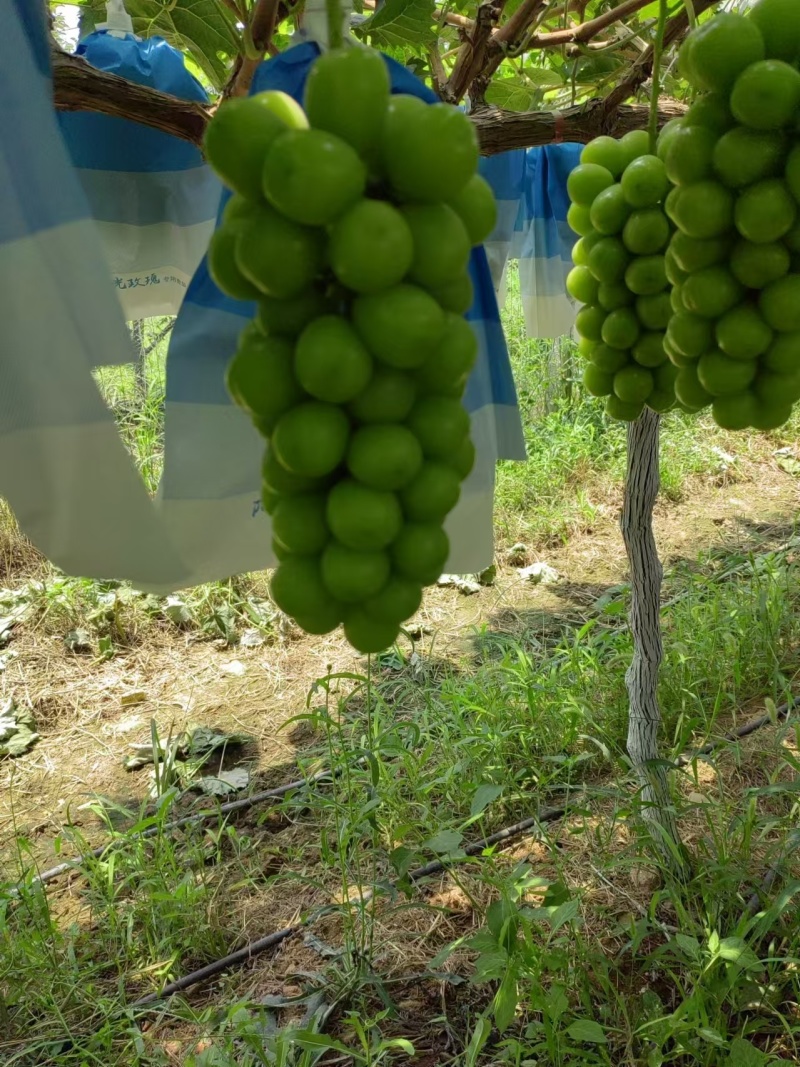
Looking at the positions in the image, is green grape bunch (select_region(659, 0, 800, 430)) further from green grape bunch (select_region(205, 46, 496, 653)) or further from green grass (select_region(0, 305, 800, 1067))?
green grass (select_region(0, 305, 800, 1067))

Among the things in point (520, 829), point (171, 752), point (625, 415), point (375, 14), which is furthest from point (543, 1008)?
point (375, 14)

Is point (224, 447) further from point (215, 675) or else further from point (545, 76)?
point (215, 675)

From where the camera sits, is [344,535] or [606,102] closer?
[344,535]

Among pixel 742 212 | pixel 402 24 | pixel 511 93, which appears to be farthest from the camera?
pixel 511 93

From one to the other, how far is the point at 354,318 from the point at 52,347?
1.78ft

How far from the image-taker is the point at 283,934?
1.77 meters

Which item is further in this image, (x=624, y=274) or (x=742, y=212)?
(x=624, y=274)

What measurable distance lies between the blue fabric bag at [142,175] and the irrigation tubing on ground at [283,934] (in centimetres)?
128

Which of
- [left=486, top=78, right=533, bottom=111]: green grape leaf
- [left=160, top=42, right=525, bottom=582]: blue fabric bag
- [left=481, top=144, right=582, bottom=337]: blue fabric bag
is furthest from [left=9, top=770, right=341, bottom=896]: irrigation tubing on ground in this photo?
[left=486, top=78, right=533, bottom=111]: green grape leaf

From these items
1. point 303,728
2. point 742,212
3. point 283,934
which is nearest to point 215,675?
point 303,728

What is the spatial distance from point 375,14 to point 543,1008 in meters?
1.56

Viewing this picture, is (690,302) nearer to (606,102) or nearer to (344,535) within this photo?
(344,535)

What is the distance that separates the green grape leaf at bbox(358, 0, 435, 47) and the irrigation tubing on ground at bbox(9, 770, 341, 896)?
1450 millimetres

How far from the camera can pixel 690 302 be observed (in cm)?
61
